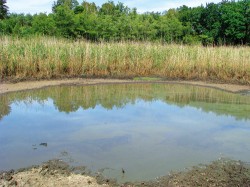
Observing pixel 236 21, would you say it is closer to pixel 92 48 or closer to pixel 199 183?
pixel 92 48

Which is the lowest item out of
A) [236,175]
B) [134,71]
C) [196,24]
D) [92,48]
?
[236,175]

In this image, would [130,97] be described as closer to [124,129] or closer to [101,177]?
[124,129]

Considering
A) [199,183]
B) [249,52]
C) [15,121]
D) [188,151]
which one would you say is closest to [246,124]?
[188,151]

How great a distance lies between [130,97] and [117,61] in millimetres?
3575

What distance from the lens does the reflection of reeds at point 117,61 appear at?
10805mm

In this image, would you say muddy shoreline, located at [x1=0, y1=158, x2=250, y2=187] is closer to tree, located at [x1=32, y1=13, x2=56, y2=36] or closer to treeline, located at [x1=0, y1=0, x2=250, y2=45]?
tree, located at [x1=32, y1=13, x2=56, y2=36]

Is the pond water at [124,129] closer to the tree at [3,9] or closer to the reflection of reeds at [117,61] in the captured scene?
the reflection of reeds at [117,61]

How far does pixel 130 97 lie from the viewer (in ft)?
29.0

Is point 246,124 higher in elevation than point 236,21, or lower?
lower

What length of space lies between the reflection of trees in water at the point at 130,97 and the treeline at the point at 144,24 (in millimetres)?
10845

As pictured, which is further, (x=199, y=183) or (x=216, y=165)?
(x=216, y=165)

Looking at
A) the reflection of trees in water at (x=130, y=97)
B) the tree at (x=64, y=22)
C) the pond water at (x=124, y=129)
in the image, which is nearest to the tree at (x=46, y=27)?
the tree at (x=64, y=22)

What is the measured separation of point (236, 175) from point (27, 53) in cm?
833

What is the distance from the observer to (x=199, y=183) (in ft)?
12.8
